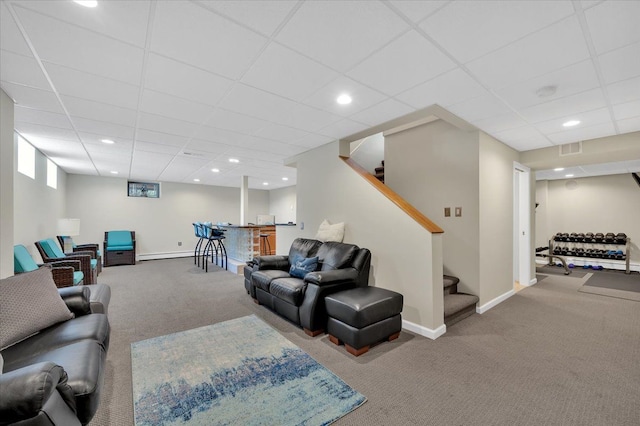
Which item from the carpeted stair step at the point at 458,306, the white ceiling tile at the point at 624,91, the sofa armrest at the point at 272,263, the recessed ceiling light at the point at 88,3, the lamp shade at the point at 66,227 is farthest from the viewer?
the lamp shade at the point at 66,227

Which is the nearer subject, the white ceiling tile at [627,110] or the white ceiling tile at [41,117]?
the white ceiling tile at [627,110]

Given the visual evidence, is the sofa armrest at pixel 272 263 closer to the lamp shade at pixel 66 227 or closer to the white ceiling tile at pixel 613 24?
the white ceiling tile at pixel 613 24

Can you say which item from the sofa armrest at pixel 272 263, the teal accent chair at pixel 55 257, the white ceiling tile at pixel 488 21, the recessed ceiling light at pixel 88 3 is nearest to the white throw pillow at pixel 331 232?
the sofa armrest at pixel 272 263

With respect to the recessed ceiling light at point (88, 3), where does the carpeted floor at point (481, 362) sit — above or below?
below

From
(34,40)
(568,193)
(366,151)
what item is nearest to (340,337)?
(34,40)

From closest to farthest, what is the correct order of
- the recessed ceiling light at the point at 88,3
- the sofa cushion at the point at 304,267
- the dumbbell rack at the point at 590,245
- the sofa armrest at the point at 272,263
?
the recessed ceiling light at the point at 88,3 → the sofa cushion at the point at 304,267 → the sofa armrest at the point at 272,263 → the dumbbell rack at the point at 590,245

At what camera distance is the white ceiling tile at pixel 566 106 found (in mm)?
2742

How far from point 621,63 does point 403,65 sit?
1.76m

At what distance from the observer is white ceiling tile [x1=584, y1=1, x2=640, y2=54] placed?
1.58 m

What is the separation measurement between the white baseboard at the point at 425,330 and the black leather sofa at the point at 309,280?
698 millimetres

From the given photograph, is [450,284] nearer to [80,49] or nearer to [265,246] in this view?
[80,49]

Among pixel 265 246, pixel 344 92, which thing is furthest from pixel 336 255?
pixel 265 246

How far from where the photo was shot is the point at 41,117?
10.6 feet

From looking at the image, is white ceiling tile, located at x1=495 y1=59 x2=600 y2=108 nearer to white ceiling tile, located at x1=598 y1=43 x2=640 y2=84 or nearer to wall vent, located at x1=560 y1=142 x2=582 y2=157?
white ceiling tile, located at x1=598 y1=43 x2=640 y2=84
